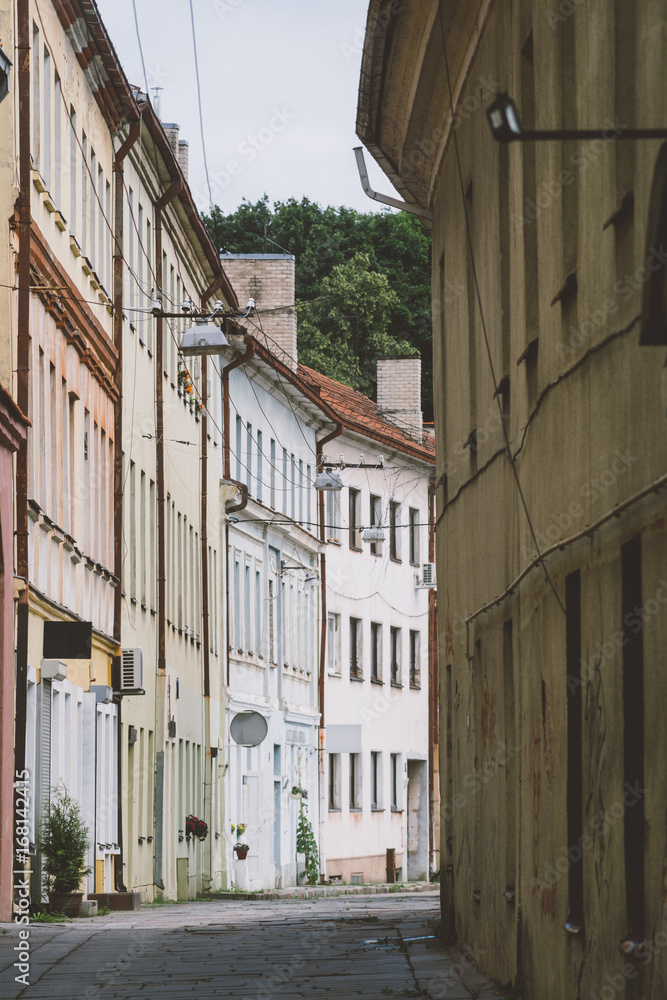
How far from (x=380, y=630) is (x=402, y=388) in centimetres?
799

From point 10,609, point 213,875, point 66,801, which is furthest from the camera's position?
point 213,875

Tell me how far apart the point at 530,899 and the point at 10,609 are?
31.3 feet

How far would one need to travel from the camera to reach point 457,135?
15836mm

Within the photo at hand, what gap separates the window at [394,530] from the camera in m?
52.9

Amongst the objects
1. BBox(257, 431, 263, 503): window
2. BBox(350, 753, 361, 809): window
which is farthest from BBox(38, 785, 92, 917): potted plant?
BBox(350, 753, 361, 809): window

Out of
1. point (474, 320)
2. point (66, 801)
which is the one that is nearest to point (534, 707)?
point (474, 320)

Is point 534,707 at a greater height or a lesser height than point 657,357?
lesser

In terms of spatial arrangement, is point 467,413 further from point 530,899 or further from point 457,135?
point 530,899

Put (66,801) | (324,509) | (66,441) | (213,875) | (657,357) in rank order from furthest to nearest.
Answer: (324,509)
(213,875)
(66,441)
(66,801)
(657,357)

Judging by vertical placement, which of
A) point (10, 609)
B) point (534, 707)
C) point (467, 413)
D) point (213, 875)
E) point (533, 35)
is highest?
point (533, 35)

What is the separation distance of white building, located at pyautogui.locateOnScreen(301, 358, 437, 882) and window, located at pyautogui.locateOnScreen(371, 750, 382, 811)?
1.5 inches

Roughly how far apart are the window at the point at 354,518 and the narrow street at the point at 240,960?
28711mm

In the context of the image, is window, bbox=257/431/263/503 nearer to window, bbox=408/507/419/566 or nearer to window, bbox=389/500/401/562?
window, bbox=389/500/401/562

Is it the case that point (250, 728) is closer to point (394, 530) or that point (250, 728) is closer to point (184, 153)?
point (184, 153)
